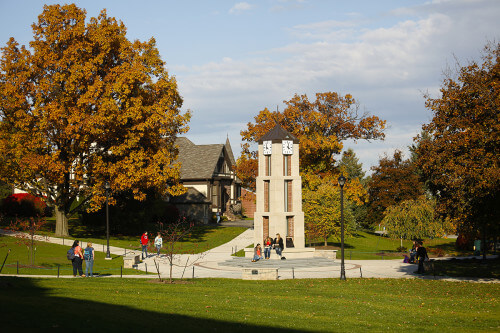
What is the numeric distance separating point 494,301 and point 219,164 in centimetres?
5545

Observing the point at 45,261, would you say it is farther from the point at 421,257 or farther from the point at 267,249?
the point at 421,257

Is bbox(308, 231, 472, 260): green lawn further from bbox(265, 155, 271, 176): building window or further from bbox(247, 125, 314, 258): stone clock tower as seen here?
bbox(265, 155, 271, 176): building window

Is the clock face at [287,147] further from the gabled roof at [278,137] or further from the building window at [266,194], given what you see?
the building window at [266,194]

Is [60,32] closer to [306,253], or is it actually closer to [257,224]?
[257,224]

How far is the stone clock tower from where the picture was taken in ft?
127

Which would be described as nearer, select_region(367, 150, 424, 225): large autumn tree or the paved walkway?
the paved walkway

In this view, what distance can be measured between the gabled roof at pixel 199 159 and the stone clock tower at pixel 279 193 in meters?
29.2

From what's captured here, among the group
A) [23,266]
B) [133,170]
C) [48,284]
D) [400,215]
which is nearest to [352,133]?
[400,215]

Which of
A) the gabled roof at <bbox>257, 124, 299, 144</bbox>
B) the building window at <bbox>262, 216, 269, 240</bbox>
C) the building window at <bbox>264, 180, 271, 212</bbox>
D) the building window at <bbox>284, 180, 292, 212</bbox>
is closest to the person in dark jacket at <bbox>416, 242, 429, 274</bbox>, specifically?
the building window at <bbox>284, 180, 292, 212</bbox>

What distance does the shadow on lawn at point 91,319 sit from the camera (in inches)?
424

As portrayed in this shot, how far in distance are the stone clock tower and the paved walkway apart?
3.30 metres

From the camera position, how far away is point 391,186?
225ft

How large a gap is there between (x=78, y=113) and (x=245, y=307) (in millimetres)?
25809

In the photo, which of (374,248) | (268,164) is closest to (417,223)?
(374,248)
